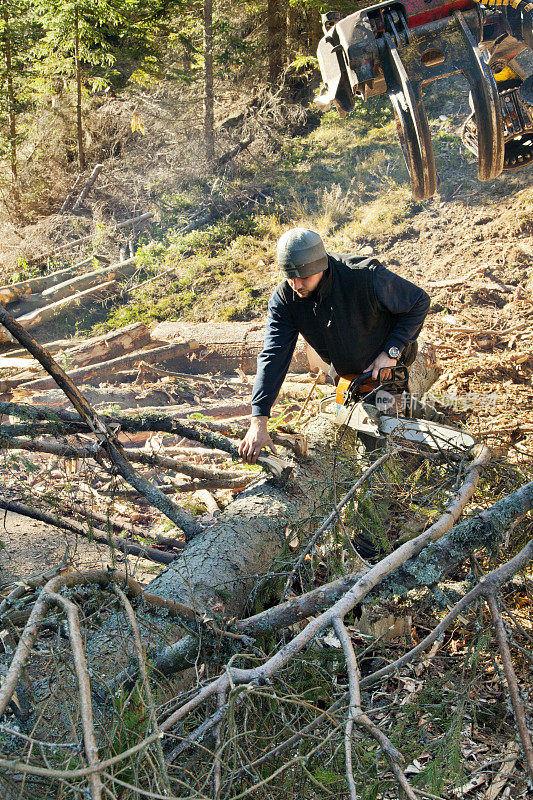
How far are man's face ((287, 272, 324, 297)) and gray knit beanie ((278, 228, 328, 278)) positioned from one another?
0.07 metres

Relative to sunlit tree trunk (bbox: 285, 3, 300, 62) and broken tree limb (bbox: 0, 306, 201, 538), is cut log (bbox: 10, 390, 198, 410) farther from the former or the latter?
sunlit tree trunk (bbox: 285, 3, 300, 62)

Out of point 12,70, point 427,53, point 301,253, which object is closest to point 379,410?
point 301,253

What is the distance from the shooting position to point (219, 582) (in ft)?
8.93

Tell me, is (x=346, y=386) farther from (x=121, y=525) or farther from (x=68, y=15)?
(x=68, y=15)

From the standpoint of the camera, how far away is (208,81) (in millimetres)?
11219

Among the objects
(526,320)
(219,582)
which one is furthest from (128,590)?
(526,320)

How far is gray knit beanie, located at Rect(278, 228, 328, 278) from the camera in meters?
3.39

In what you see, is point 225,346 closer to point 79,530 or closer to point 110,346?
point 110,346

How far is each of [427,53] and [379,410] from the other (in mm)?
3329

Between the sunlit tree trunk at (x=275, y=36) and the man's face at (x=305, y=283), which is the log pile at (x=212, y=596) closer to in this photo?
the man's face at (x=305, y=283)

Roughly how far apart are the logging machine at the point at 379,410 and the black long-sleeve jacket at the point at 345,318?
8.2 inches

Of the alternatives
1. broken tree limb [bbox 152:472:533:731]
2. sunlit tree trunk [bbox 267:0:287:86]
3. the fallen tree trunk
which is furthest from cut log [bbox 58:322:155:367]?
sunlit tree trunk [bbox 267:0:287:86]

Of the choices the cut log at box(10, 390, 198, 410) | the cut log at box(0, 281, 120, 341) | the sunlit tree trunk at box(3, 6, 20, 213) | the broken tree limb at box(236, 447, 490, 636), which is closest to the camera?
the broken tree limb at box(236, 447, 490, 636)

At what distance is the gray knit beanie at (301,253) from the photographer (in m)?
3.39
